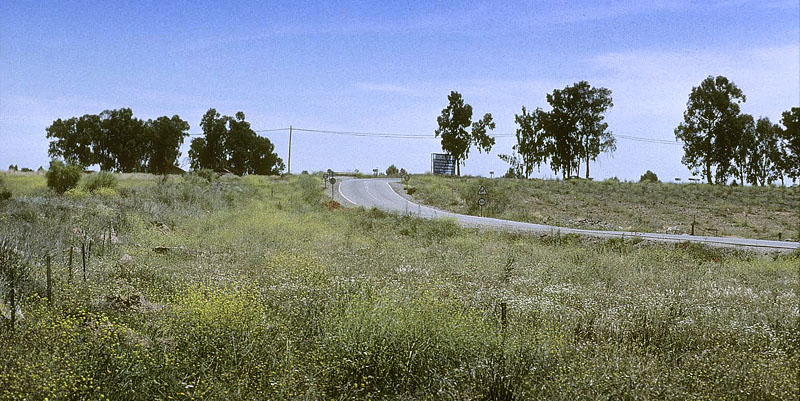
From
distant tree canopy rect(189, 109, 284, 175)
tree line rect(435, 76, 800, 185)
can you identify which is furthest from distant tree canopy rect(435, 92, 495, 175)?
distant tree canopy rect(189, 109, 284, 175)

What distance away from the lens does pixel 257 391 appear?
18.6ft

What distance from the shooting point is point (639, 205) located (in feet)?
127

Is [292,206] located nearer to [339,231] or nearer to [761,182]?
[339,231]

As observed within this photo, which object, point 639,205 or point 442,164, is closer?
point 639,205

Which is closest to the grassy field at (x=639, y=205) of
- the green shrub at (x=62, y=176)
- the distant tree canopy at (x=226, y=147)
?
the green shrub at (x=62, y=176)

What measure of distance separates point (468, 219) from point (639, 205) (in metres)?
18.2

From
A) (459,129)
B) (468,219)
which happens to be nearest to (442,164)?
(459,129)

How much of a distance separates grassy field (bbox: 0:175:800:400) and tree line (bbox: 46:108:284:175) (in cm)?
6136

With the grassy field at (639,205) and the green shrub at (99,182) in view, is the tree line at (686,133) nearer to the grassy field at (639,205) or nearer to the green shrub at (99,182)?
the grassy field at (639,205)

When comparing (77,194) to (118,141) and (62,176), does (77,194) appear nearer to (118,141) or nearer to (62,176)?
(62,176)

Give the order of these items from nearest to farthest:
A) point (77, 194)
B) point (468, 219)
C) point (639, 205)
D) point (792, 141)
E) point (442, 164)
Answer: point (77, 194) → point (468, 219) → point (639, 205) → point (792, 141) → point (442, 164)

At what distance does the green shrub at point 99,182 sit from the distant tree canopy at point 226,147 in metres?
43.3

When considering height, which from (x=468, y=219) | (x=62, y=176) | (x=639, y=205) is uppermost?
(x=62, y=176)

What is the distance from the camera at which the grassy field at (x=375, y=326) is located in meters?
5.80
